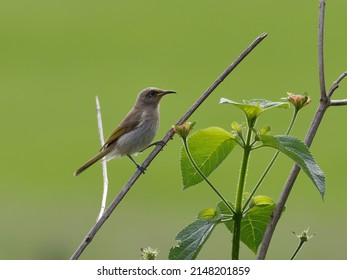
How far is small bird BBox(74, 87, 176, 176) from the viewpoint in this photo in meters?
5.12

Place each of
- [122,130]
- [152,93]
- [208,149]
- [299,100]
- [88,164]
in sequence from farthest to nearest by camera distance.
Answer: [152,93] → [122,130] → [88,164] → [299,100] → [208,149]

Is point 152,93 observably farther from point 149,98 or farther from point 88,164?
point 88,164

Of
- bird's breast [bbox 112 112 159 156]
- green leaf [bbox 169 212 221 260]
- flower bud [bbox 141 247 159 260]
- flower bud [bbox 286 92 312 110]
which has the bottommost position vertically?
bird's breast [bbox 112 112 159 156]

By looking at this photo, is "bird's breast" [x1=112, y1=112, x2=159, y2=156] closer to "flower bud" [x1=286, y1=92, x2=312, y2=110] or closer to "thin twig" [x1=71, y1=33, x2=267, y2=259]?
"thin twig" [x1=71, y1=33, x2=267, y2=259]

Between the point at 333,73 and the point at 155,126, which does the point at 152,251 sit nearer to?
the point at 155,126

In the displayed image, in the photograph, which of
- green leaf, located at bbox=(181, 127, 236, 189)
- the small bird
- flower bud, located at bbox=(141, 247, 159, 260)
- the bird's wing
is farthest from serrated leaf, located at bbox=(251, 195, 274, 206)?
the bird's wing

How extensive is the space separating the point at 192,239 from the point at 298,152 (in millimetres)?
261

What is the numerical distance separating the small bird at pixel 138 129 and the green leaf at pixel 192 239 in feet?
11.2

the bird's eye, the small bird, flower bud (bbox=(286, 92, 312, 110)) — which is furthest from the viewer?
the bird's eye

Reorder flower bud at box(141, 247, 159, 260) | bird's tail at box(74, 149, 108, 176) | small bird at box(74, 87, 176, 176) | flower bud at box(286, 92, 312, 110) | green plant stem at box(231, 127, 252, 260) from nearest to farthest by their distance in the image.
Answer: green plant stem at box(231, 127, 252, 260), flower bud at box(141, 247, 159, 260), flower bud at box(286, 92, 312, 110), bird's tail at box(74, 149, 108, 176), small bird at box(74, 87, 176, 176)

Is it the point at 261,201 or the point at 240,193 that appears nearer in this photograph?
the point at 240,193

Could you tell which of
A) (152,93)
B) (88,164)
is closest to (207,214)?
(88,164)

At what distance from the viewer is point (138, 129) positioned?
5.27 m

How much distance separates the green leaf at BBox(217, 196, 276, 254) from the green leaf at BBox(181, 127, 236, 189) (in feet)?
0.28
